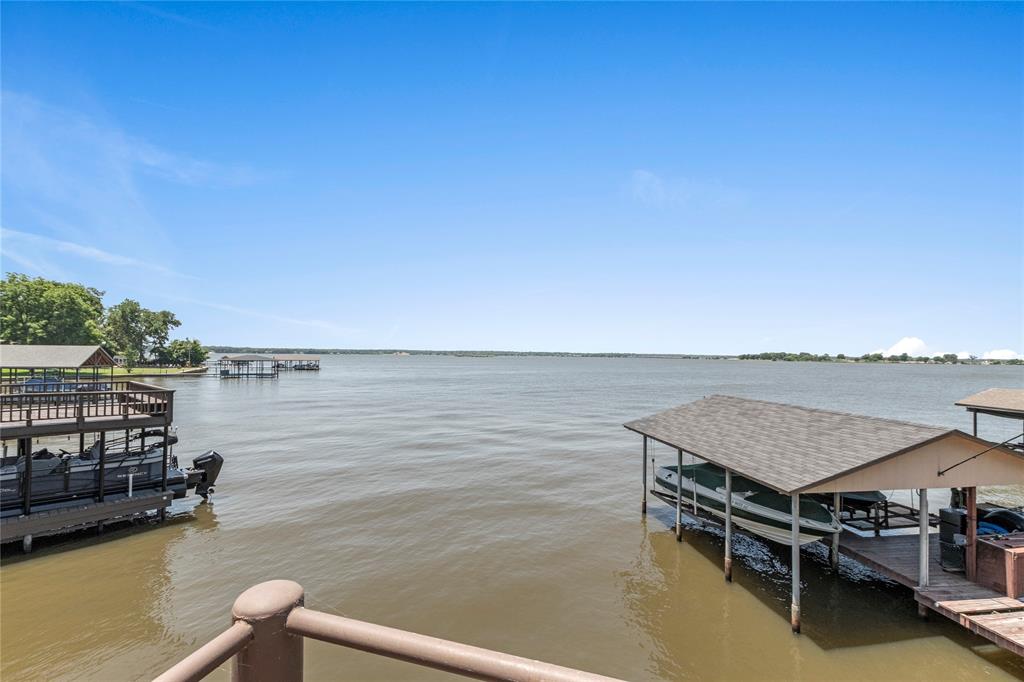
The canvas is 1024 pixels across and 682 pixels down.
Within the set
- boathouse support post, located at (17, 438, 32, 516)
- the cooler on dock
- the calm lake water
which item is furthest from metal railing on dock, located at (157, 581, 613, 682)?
boathouse support post, located at (17, 438, 32, 516)

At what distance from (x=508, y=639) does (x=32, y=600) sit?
1198 centimetres

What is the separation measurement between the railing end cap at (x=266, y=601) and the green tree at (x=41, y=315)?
295 feet

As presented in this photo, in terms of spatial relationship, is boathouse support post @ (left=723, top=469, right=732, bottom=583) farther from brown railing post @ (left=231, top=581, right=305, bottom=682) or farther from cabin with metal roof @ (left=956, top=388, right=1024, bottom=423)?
brown railing post @ (left=231, top=581, right=305, bottom=682)

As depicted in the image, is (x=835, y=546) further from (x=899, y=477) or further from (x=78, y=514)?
(x=78, y=514)

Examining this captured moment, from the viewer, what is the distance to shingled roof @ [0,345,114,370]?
23031 mm

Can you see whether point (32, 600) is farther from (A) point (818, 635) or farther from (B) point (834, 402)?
(B) point (834, 402)

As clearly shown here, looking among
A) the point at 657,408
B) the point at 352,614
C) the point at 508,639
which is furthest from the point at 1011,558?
the point at 657,408

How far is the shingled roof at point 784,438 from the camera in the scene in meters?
10.9

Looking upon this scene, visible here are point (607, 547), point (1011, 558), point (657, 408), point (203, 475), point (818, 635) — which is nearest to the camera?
point (1011, 558)

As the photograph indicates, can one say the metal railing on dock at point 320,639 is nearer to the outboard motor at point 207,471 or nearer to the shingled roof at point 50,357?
the outboard motor at point 207,471

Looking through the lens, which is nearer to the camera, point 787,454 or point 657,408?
point 787,454

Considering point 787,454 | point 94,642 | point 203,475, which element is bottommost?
point 94,642

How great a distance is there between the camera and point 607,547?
16.2 m

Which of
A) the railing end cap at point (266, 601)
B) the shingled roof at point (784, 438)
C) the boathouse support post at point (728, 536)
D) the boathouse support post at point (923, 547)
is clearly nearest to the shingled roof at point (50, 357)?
the shingled roof at point (784, 438)
